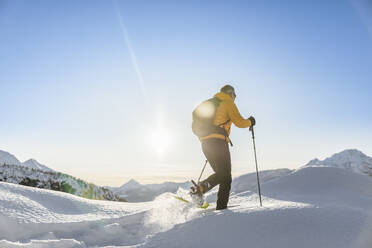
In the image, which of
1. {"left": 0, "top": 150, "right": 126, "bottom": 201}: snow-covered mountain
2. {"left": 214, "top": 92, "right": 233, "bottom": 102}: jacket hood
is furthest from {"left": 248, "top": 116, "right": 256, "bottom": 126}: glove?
{"left": 0, "top": 150, "right": 126, "bottom": 201}: snow-covered mountain

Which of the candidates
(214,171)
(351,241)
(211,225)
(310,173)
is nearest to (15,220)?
(211,225)

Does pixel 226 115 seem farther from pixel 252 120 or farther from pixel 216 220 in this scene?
pixel 216 220

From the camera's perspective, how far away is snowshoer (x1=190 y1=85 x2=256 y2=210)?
459 cm

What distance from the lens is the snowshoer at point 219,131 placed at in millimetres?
4587

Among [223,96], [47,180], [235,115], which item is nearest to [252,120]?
[235,115]

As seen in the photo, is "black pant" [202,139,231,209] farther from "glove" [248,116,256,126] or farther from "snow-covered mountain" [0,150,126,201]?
"snow-covered mountain" [0,150,126,201]

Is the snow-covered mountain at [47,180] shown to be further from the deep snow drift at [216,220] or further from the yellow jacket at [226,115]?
the yellow jacket at [226,115]

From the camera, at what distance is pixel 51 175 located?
43.4 ft

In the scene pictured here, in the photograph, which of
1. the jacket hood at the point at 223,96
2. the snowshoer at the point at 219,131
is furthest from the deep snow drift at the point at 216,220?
the jacket hood at the point at 223,96

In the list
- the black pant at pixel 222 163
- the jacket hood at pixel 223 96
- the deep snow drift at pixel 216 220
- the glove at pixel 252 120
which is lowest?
the deep snow drift at pixel 216 220

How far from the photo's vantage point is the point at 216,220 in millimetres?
3391

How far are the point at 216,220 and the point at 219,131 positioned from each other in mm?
1729

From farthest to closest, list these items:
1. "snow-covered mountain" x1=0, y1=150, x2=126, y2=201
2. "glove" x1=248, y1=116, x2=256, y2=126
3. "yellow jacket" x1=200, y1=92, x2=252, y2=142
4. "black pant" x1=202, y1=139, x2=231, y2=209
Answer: "snow-covered mountain" x1=0, y1=150, x2=126, y2=201, "glove" x1=248, y1=116, x2=256, y2=126, "yellow jacket" x1=200, y1=92, x2=252, y2=142, "black pant" x1=202, y1=139, x2=231, y2=209

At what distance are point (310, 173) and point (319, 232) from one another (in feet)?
13.3
